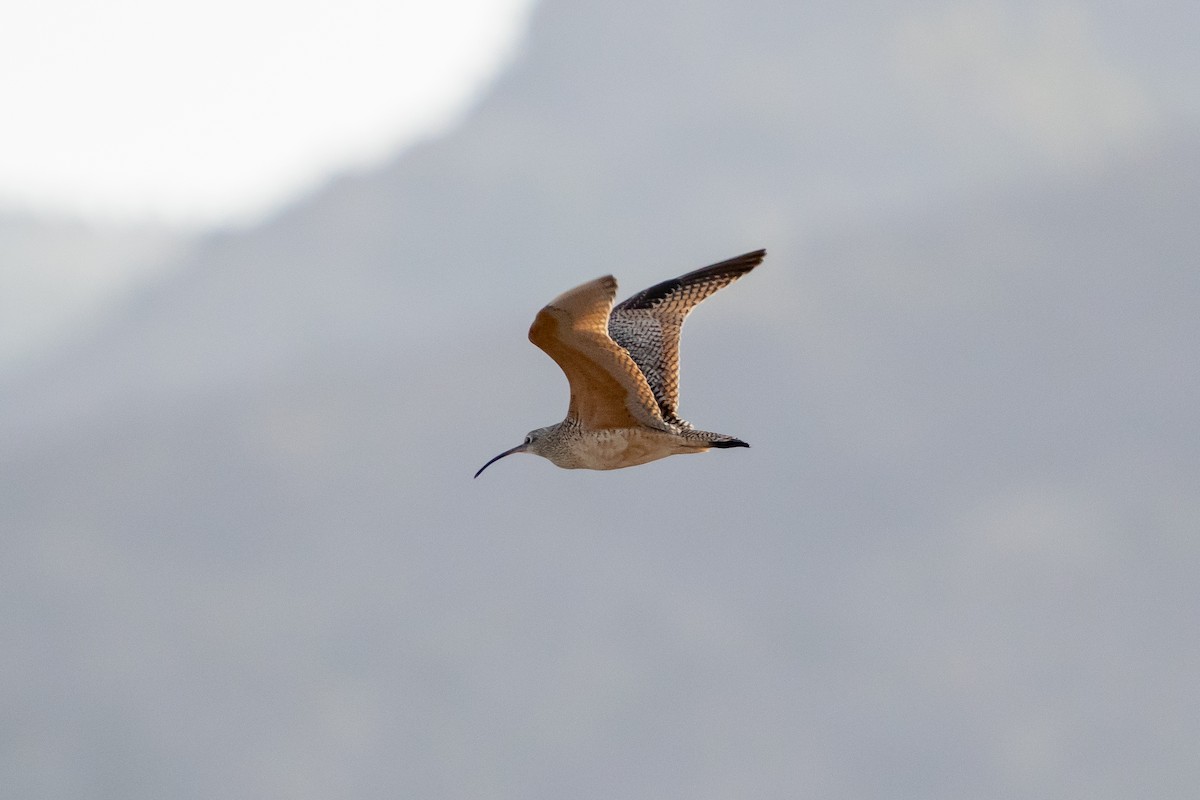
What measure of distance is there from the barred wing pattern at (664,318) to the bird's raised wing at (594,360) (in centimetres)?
110

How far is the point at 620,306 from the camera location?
494 inches

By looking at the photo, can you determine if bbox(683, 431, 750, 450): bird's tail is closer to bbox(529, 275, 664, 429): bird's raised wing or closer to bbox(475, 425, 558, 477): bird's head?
bbox(529, 275, 664, 429): bird's raised wing

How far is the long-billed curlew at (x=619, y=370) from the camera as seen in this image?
9555mm

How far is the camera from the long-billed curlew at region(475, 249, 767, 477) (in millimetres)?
9555

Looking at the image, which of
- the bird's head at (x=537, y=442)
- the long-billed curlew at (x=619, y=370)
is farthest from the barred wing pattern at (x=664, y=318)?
the bird's head at (x=537, y=442)

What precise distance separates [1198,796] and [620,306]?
200380 millimetres

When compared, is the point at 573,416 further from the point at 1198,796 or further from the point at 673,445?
the point at 1198,796

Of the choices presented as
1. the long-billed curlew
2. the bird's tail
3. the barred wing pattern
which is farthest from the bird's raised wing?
the barred wing pattern

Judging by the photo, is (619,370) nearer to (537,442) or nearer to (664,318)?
(537,442)

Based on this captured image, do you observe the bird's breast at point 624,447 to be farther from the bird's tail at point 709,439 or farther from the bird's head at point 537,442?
the bird's head at point 537,442

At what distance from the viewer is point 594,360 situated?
10062mm

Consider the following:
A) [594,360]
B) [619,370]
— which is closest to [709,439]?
[619,370]

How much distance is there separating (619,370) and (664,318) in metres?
2.31

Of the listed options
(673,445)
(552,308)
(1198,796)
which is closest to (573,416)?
(673,445)
